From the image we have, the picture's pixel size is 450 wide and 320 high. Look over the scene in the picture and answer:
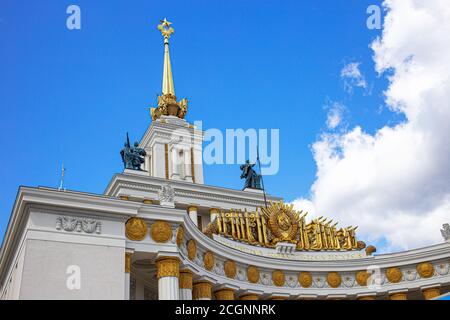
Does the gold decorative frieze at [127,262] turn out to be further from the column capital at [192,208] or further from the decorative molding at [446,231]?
the decorative molding at [446,231]

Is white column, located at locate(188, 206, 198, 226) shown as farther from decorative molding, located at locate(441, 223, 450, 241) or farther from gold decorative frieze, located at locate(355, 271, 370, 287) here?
decorative molding, located at locate(441, 223, 450, 241)

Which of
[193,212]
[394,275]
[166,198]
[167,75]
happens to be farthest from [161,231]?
[167,75]

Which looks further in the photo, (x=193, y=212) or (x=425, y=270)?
(x=193, y=212)

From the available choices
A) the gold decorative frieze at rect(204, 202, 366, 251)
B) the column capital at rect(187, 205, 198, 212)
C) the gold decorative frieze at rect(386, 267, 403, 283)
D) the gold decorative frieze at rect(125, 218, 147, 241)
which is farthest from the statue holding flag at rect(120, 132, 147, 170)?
the gold decorative frieze at rect(386, 267, 403, 283)

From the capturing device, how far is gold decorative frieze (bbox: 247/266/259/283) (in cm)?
2581

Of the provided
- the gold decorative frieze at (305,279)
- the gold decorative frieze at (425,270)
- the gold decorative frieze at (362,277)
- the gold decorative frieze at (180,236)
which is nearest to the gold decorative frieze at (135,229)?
the gold decorative frieze at (180,236)

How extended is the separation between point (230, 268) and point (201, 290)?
8.02 ft

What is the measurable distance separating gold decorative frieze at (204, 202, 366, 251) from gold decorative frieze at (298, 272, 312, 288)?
4.41ft

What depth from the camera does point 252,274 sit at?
26.0 m

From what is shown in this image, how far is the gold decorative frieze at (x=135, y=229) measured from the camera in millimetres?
19750

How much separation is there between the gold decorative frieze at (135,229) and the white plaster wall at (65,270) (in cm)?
101

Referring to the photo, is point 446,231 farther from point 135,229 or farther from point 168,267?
point 135,229

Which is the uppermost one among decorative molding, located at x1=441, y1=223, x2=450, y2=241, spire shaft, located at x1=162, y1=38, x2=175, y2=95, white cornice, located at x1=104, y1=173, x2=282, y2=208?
spire shaft, located at x1=162, y1=38, x2=175, y2=95
